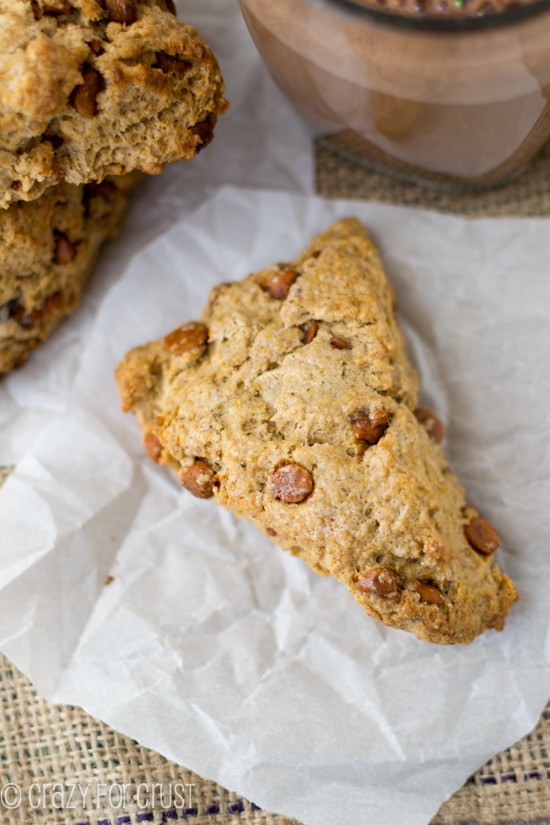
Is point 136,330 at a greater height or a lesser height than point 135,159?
lesser

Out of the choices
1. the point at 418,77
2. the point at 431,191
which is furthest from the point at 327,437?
the point at 431,191

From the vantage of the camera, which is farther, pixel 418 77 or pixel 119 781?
pixel 119 781

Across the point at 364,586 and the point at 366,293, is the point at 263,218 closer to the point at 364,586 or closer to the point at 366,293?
the point at 366,293

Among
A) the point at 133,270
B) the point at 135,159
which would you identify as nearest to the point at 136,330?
the point at 133,270

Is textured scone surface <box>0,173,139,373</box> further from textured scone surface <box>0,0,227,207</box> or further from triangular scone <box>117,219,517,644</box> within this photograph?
triangular scone <box>117,219,517,644</box>

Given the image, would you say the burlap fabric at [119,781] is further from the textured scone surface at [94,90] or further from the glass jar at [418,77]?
the glass jar at [418,77]

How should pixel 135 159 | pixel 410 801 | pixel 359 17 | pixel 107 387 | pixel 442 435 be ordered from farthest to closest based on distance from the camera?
pixel 107 387
pixel 442 435
pixel 410 801
pixel 135 159
pixel 359 17

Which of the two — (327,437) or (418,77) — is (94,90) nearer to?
(418,77)
